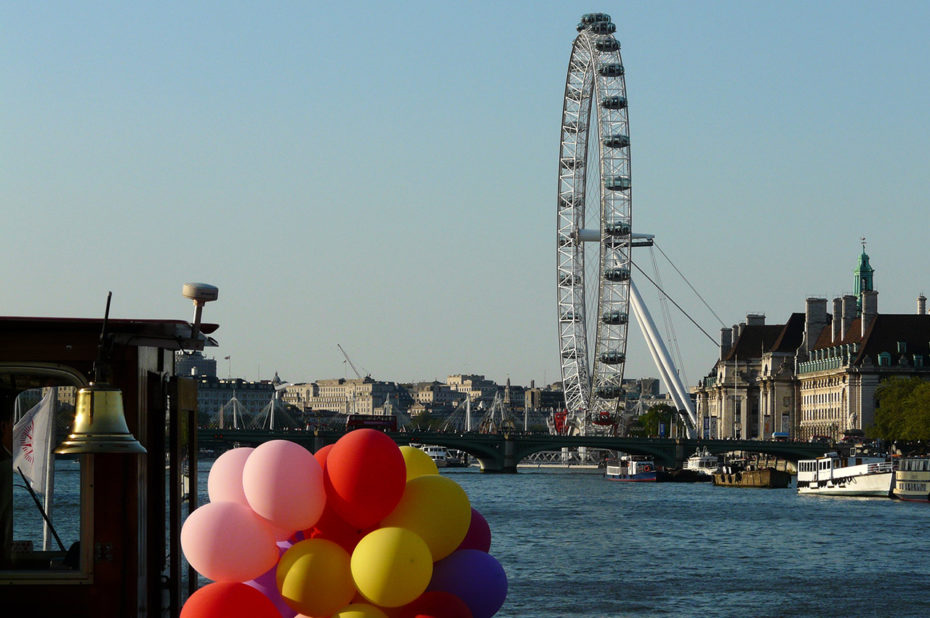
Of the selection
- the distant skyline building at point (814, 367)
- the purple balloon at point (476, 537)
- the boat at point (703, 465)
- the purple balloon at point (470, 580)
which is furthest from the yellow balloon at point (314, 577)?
the distant skyline building at point (814, 367)

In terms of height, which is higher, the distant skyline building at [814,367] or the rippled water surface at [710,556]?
the distant skyline building at [814,367]

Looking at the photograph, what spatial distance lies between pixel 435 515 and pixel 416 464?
881 millimetres

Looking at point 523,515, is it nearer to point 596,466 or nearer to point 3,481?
point 3,481

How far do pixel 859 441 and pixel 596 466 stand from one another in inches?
1452

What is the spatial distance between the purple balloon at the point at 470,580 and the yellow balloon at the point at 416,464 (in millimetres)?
731

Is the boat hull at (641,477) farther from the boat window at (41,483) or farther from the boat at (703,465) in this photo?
the boat window at (41,483)

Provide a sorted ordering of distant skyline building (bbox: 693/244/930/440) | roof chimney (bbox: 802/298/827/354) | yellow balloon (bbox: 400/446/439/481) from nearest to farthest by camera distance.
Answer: yellow balloon (bbox: 400/446/439/481) < distant skyline building (bbox: 693/244/930/440) < roof chimney (bbox: 802/298/827/354)

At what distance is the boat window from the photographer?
7.55 metres

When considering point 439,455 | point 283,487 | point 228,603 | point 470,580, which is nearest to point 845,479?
point 439,455

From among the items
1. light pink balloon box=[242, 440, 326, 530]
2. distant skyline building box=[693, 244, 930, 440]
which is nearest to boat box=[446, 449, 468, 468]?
distant skyline building box=[693, 244, 930, 440]

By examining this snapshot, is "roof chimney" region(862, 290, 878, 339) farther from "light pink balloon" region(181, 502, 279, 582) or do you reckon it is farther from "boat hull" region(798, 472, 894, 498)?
"light pink balloon" region(181, 502, 279, 582)

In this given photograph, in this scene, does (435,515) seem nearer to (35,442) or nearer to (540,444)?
(35,442)

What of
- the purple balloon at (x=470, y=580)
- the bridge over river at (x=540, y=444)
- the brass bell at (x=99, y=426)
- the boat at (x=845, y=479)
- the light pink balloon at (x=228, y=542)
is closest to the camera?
the brass bell at (x=99, y=426)

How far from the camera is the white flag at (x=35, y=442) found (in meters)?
7.72
